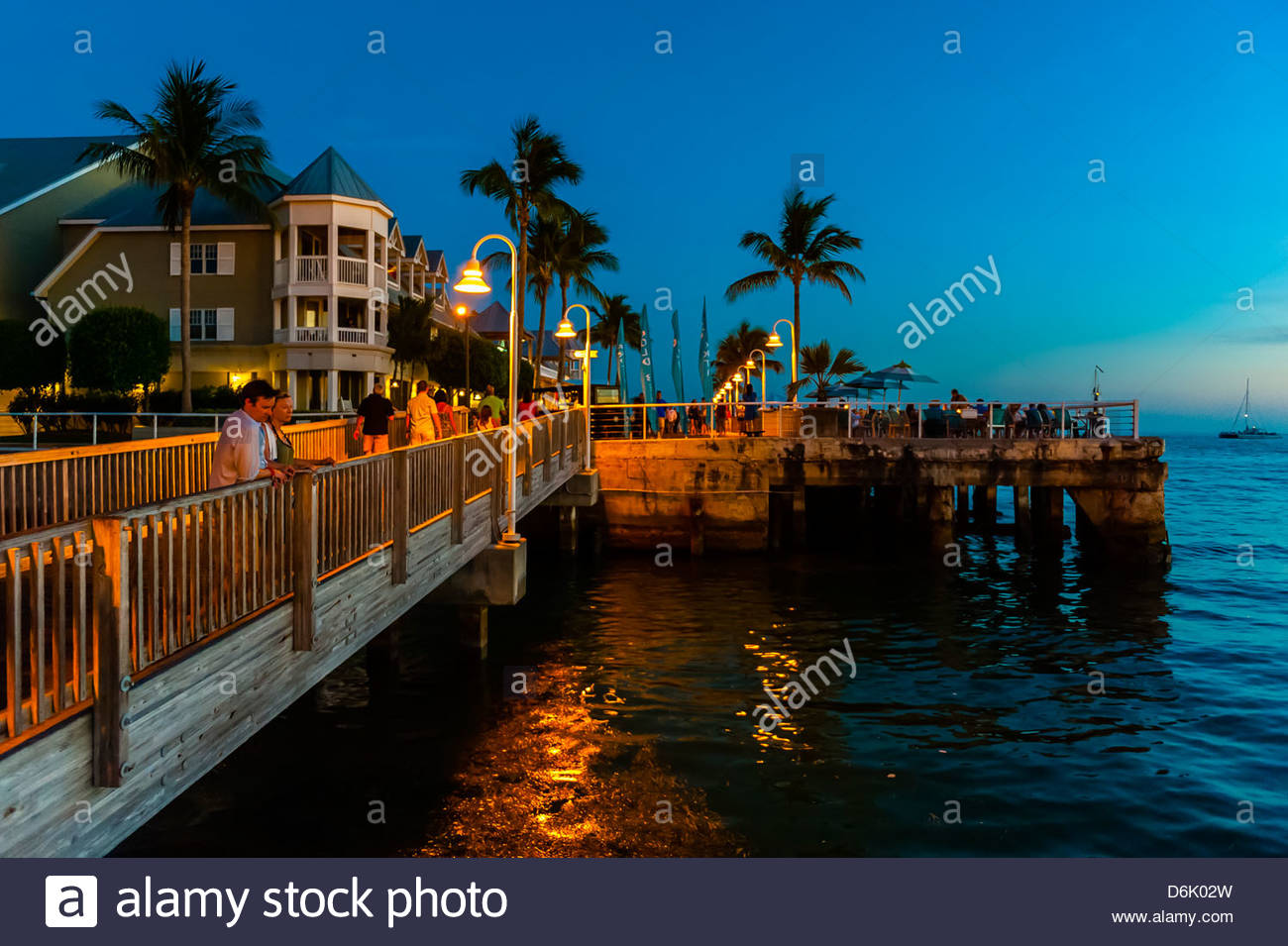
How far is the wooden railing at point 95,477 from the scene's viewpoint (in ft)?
28.5

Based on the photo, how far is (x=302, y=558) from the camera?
671 centimetres

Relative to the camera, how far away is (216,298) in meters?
45.2

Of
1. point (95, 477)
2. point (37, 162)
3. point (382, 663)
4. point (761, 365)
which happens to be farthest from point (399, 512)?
point (37, 162)

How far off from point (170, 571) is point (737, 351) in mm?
76425

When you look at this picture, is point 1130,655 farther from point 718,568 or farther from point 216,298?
point 216,298

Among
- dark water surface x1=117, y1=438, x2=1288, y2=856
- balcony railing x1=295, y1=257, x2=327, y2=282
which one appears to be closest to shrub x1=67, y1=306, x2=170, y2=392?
balcony railing x1=295, y1=257, x2=327, y2=282

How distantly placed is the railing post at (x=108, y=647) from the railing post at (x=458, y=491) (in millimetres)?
6685

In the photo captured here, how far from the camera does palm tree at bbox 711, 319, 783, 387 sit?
7452cm

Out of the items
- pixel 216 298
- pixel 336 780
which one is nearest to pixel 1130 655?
pixel 336 780

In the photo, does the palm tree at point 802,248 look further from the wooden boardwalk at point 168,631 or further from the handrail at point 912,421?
the wooden boardwalk at point 168,631

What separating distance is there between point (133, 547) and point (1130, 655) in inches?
662

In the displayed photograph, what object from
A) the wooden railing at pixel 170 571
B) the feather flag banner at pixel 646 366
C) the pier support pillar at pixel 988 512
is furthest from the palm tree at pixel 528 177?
the wooden railing at pixel 170 571

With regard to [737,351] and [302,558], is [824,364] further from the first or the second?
[302,558]
